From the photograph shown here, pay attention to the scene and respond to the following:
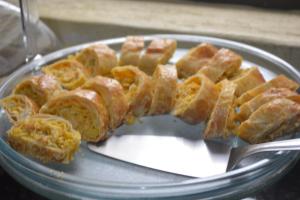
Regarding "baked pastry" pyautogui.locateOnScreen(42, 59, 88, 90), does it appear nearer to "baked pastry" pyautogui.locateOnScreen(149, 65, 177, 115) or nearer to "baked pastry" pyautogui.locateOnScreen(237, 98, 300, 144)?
"baked pastry" pyautogui.locateOnScreen(149, 65, 177, 115)

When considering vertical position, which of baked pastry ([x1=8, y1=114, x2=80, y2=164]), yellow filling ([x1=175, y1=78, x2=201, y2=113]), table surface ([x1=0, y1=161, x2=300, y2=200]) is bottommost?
table surface ([x1=0, y1=161, x2=300, y2=200])

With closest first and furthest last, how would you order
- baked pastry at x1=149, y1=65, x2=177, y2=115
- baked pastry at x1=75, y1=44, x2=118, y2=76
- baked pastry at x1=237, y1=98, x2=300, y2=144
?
baked pastry at x1=237, y1=98, x2=300, y2=144 → baked pastry at x1=149, y1=65, x2=177, y2=115 → baked pastry at x1=75, y1=44, x2=118, y2=76

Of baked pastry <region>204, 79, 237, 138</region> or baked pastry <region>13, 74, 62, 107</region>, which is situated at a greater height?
baked pastry <region>204, 79, 237, 138</region>

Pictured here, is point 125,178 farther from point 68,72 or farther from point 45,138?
point 68,72

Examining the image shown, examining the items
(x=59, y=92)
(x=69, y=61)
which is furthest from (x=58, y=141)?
(x=69, y=61)

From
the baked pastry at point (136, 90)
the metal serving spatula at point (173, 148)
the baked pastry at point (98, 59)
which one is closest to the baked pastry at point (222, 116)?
the metal serving spatula at point (173, 148)

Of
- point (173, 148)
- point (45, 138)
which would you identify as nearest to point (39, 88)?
point (45, 138)

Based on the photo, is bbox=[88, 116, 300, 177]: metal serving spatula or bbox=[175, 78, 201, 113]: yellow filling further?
bbox=[175, 78, 201, 113]: yellow filling

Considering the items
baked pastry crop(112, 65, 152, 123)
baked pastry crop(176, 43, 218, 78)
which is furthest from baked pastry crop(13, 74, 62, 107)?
baked pastry crop(176, 43, 218, 78)
